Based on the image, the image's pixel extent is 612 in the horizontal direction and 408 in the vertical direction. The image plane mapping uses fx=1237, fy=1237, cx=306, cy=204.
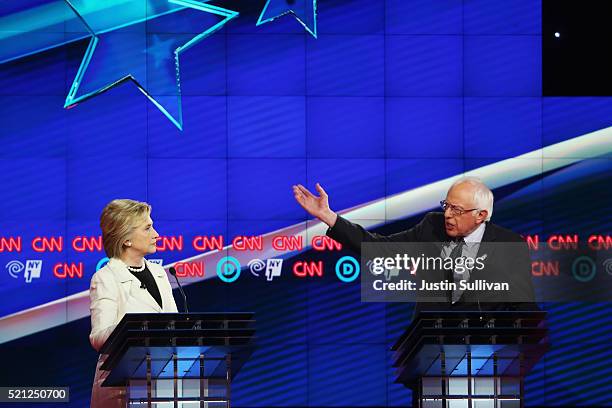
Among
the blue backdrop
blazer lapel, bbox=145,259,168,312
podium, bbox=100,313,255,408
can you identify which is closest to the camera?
podium, bbox=100,313,255,408

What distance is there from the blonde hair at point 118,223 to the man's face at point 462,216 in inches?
74.4

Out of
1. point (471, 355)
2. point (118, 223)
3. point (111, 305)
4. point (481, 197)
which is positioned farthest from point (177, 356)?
point (481, 197)

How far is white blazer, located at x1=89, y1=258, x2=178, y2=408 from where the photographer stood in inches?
218

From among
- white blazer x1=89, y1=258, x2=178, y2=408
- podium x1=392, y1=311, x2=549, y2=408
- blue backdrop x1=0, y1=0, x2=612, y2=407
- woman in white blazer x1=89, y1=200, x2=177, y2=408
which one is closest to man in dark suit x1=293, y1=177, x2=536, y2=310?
podium x1=392, y1=311, x2=549, y2=408

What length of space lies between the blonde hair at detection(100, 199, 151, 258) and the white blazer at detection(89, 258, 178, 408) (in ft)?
0.21

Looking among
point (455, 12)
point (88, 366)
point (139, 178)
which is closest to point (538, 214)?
point (455, 12)

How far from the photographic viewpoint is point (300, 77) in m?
9.40

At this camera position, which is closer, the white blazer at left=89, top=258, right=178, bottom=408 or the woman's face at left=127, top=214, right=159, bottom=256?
the white blazer at left=89, top=258, right=178, bottom=408

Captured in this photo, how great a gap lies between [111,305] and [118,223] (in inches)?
15.0

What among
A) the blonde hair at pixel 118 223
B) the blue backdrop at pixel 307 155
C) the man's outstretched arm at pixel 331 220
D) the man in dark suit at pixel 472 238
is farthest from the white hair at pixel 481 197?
the blue backdrop at pixel 307 155

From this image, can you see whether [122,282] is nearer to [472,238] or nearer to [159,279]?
[159,279]

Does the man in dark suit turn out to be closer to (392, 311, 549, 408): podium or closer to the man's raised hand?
the man's raised hand

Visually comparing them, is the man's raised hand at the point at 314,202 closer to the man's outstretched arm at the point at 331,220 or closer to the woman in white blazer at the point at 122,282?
the man's outstretched arm at the point at 331,220

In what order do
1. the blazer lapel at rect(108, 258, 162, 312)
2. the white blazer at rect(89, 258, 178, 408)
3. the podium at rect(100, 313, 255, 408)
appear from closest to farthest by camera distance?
the podium at rect(100, 313, 255, 408) → the white blazer at rect(89, 258, 178, 408) → the blazer lapel at rect(108, 258, 162, 312)
